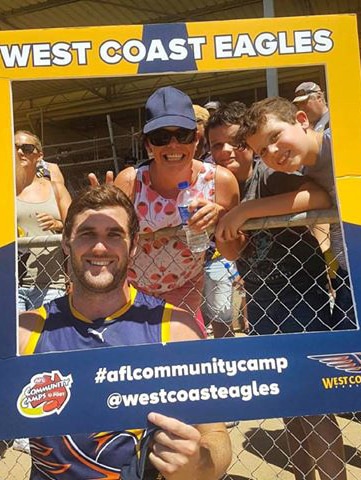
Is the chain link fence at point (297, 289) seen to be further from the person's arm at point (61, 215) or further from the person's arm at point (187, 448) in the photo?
the person's arm at point (187, 448)

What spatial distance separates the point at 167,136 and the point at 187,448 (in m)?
1.25

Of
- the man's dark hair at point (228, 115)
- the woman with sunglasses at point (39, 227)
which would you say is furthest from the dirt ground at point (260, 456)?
the man's dark hair at point (228, 115)

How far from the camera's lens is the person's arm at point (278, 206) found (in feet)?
6.94

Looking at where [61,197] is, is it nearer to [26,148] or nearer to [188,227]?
[26,148]

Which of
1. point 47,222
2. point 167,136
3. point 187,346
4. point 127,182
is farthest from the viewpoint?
point 47,222

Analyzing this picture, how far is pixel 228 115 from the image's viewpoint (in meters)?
2.75

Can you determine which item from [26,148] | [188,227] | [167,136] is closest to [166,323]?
[188,227]

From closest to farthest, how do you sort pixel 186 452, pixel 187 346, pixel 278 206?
pixel 186 452
pixel 187 346
pixel 278 206

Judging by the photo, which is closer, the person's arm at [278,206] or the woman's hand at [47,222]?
the person's arm at [278,206]

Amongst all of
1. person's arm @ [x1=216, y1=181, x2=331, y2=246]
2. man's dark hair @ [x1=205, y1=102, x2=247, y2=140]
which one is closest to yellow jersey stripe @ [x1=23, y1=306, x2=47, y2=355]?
person's arm @ [x1=216, y1=181, x2=331, y2=246]

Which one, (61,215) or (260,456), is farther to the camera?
(260,456)

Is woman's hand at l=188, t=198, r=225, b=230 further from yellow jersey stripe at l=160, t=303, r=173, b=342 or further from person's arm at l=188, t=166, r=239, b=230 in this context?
yellow jersey stripe at l=160, t=303, r=173, b=342

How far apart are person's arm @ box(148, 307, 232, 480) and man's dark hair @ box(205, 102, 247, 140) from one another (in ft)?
4.08

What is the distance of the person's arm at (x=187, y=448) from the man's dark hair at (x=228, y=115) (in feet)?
4.08
